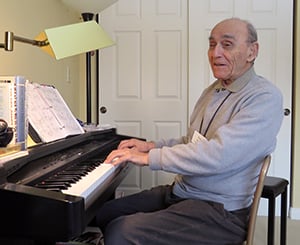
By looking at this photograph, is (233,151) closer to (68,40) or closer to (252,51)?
(252,51)

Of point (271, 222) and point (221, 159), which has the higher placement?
point (221, 159)

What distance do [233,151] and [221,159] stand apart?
51mm

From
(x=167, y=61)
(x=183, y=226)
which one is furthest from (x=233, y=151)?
(x=167, y=61)

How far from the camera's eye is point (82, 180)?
50.2 inches

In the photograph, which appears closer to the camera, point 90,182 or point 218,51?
point 90,182

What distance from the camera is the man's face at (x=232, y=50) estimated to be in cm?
161

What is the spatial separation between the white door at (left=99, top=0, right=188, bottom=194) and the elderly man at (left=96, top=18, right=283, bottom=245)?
1.63 metres

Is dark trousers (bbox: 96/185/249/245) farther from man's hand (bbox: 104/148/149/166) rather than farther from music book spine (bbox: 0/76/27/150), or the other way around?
music book spine (bbox: 0/76/27/150)

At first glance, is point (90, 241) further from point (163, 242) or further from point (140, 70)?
point (140, 70)

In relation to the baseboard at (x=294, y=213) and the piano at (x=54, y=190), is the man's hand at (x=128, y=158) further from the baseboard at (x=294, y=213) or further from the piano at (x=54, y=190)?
the baseboard at (x=294, y=213)

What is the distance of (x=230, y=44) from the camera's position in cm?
162

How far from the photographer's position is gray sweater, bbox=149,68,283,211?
4.73 feet

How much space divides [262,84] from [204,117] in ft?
0.93

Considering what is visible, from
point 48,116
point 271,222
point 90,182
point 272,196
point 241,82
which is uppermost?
point 241,82
